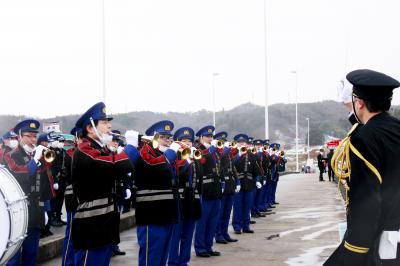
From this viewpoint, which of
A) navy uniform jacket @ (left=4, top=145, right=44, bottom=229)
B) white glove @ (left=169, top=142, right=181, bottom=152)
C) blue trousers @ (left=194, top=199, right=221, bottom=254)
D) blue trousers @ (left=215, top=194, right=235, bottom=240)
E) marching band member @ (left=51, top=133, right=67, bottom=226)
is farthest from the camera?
marching band member @ (left=51, top=133, right=67, bottom=226)

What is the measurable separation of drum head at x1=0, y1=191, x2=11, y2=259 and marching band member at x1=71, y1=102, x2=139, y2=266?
696 mm

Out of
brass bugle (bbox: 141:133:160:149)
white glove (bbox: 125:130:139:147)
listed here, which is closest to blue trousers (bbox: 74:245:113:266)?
white glove (bbox: 125:130:139:147)

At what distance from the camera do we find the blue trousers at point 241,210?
38.8 feet

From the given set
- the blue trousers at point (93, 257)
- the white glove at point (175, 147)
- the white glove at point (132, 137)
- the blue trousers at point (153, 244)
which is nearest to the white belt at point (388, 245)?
the blue trousers at point (93, 257)

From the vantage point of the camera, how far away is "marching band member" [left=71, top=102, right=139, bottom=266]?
5.07 meters

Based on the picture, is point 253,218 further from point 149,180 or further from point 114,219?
point 114,219

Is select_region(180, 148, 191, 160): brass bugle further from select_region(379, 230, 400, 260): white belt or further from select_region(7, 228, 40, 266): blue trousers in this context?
select_region(379, 230, 400, 260): white belt

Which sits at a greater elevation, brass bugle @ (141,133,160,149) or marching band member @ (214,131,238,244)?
brass bugle @ (141,133,160,149)

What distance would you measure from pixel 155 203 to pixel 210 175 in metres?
3.25

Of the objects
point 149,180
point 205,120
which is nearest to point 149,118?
point 205,120

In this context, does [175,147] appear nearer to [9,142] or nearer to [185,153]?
[185,153]

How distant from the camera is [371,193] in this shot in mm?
2879

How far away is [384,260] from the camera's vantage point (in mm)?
2951

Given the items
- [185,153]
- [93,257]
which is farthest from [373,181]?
[185,153]
